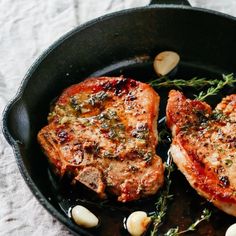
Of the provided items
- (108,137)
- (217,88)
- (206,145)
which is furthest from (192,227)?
(217,88)

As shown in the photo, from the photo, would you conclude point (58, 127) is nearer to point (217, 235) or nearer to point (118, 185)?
point (118, 185)

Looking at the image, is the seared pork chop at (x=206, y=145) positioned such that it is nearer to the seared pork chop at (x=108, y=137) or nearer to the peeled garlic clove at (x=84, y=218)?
the seared pork chop at (x=108, y=137)

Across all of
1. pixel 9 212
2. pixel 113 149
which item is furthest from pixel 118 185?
pixel 9 212

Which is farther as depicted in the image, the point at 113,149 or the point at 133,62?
the point at 133,62

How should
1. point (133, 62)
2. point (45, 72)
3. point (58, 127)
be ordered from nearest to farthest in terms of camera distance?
point (58, 127) < point (45, 72) < point (133, 62)

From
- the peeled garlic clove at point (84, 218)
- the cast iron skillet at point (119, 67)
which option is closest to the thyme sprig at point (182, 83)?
the cast iron skillet at point (119, 67)

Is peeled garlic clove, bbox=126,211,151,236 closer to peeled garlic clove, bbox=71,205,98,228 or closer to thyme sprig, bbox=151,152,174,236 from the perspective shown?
thyme sprig, bbox=151,152,174,236
